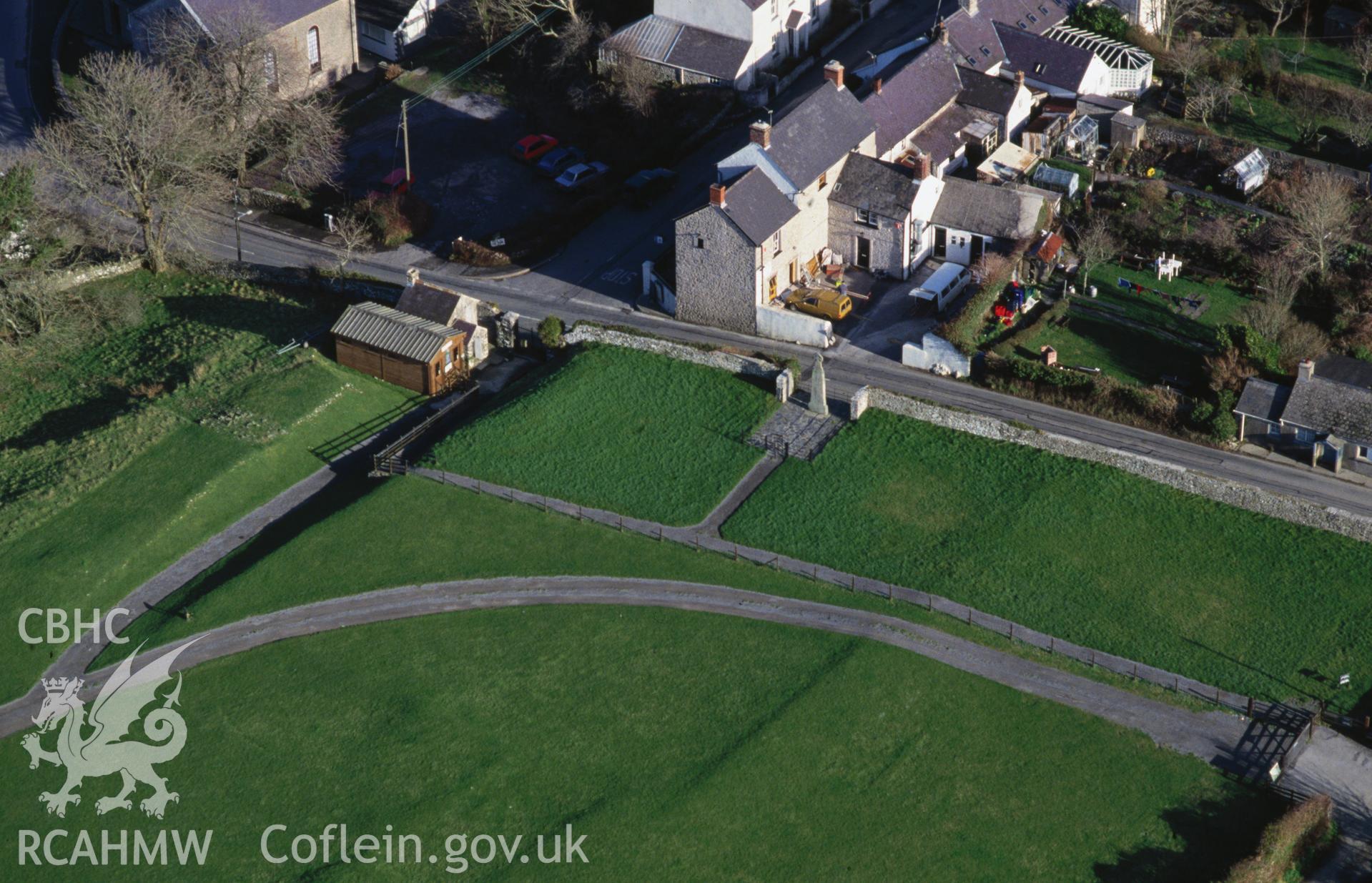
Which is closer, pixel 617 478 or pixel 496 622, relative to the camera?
pixel 496 622

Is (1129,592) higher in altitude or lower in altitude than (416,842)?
higher

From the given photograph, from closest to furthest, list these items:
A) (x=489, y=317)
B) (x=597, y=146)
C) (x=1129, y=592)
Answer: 1. (x=1129, y=592)
2. (x=489, y=317)
3. (x=597, y=146)

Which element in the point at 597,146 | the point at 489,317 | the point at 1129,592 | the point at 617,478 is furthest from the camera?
the point at 597,146

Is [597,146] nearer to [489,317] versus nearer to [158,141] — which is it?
[489,317]

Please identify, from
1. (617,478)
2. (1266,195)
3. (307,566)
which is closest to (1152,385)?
(1266,195)

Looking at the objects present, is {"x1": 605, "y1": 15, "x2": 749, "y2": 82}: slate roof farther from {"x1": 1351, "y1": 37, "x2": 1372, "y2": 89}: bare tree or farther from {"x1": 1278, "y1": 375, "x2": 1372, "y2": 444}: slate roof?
{"x1": 1278, "y1": 375, "x2": 1372, "y2": 444}: slate roof

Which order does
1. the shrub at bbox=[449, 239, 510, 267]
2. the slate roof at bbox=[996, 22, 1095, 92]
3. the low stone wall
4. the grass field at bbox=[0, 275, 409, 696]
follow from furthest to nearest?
1. the slate roof at bbox=[996, 22, 1095, 92]
2. the shrub at bbox=[449, 239, 510, 267]
3. the low stone wall
4. the grass field at bbox=[0, 275, 409, 696]

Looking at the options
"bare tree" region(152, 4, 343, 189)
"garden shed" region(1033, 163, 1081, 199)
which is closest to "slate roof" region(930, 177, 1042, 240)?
"garden shed" region(1033, 163, 1081, 199)
